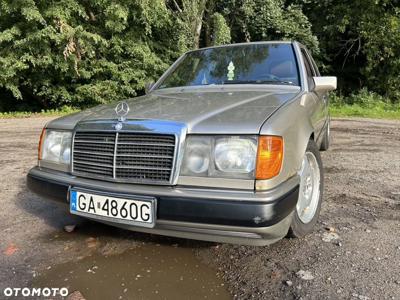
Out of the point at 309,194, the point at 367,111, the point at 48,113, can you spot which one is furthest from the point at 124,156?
the point at 48,113

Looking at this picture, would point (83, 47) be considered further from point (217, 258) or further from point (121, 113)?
point (217, 258)

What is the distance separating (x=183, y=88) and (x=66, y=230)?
1.63m

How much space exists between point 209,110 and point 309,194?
3.84ft

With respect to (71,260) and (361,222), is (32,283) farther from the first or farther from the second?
(361,222)

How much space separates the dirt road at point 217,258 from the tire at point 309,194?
122mm

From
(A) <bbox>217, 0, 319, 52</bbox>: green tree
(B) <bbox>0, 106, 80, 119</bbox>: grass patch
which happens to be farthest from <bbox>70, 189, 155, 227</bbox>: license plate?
(A) <bbox>217, 0, 319, 52</bbox>: green tree

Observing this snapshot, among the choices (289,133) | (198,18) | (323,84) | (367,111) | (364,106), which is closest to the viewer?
(289,133)

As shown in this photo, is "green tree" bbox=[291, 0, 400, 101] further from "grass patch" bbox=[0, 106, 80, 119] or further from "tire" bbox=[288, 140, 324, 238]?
"tire" bbox=[288, 140, 324, 238]

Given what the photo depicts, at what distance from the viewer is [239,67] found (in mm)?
3738

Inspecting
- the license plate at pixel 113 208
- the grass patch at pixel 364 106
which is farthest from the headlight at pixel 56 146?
the grass patch at pixel 364 106

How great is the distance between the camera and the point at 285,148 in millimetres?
2369

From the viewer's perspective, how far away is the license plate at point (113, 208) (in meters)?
2.36

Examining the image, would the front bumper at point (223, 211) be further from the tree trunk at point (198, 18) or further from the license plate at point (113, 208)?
the tree trunk at point (198, 18)

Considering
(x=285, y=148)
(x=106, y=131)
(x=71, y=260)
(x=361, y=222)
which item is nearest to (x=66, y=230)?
(x=71, y=260)
